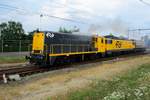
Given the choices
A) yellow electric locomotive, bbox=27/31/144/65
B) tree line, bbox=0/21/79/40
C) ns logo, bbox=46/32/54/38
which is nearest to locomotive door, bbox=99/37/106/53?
yellow electric locomotive, bbox=27/31/144/65

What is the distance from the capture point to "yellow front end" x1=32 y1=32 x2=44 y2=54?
81.6 ft

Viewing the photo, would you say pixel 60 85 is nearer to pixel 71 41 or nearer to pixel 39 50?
pixel 39 50

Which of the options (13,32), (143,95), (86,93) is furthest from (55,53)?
(13,32)

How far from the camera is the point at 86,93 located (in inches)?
481

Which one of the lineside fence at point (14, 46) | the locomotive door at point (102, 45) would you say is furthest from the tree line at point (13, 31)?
the locomotive door at point (102, 45)

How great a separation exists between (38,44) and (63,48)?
8.28 feet

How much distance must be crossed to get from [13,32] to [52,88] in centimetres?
6835

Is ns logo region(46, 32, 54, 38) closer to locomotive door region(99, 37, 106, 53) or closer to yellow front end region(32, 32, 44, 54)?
yellow front end region(32, 32, 44, 54)

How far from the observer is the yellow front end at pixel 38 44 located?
24.9m

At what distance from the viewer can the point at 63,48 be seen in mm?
26828

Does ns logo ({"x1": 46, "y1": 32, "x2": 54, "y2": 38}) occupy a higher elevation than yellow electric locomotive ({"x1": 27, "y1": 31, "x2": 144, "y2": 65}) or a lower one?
higher

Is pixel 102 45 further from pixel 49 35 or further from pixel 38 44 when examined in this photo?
pixel 38 44

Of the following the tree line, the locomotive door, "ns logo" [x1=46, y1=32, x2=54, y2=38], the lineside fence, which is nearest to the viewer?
→ "ns logo" [x1=46, y1=32, x2=54, y2=38]

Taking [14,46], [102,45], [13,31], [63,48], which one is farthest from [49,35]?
[13,31]
